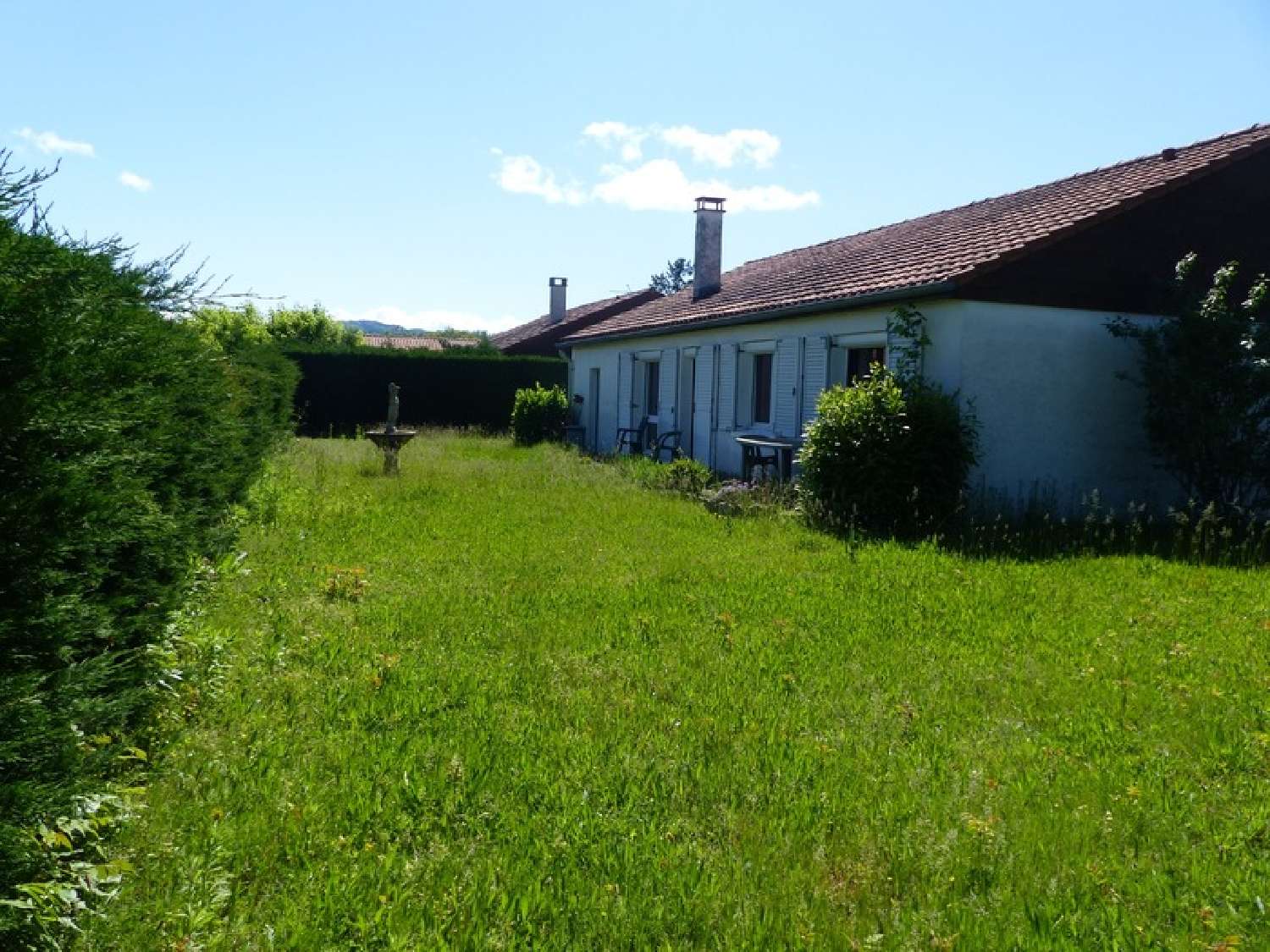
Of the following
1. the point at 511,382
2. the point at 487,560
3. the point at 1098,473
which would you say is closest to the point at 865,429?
the point at 1098,473

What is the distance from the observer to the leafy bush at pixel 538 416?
25391 millimetres

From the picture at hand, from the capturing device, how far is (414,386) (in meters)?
28.7

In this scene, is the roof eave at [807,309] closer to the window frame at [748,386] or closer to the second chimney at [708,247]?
the window frame at [748,386]

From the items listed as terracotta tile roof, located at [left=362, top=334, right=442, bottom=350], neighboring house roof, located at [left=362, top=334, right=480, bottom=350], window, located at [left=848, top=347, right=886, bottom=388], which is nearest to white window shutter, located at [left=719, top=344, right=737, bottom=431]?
window, located at [left=848, top=347, right=886, bottom=388]

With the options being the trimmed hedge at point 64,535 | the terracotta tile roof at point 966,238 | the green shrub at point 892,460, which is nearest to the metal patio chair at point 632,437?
the terracotta tile roof at point 966,238

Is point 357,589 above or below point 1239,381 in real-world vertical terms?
below

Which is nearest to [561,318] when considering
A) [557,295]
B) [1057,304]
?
[557,295]

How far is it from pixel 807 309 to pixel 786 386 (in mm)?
1517

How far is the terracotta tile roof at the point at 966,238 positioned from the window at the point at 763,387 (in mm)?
1045

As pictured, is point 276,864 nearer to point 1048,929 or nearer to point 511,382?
point 1048,929

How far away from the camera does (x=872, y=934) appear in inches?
123

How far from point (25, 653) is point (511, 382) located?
27.5 meters

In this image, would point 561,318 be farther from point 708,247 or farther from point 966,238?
point 966,238

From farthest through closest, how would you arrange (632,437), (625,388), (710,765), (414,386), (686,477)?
(414,386) < (625,388) < (632,437) < (686,477) < (710,765)
